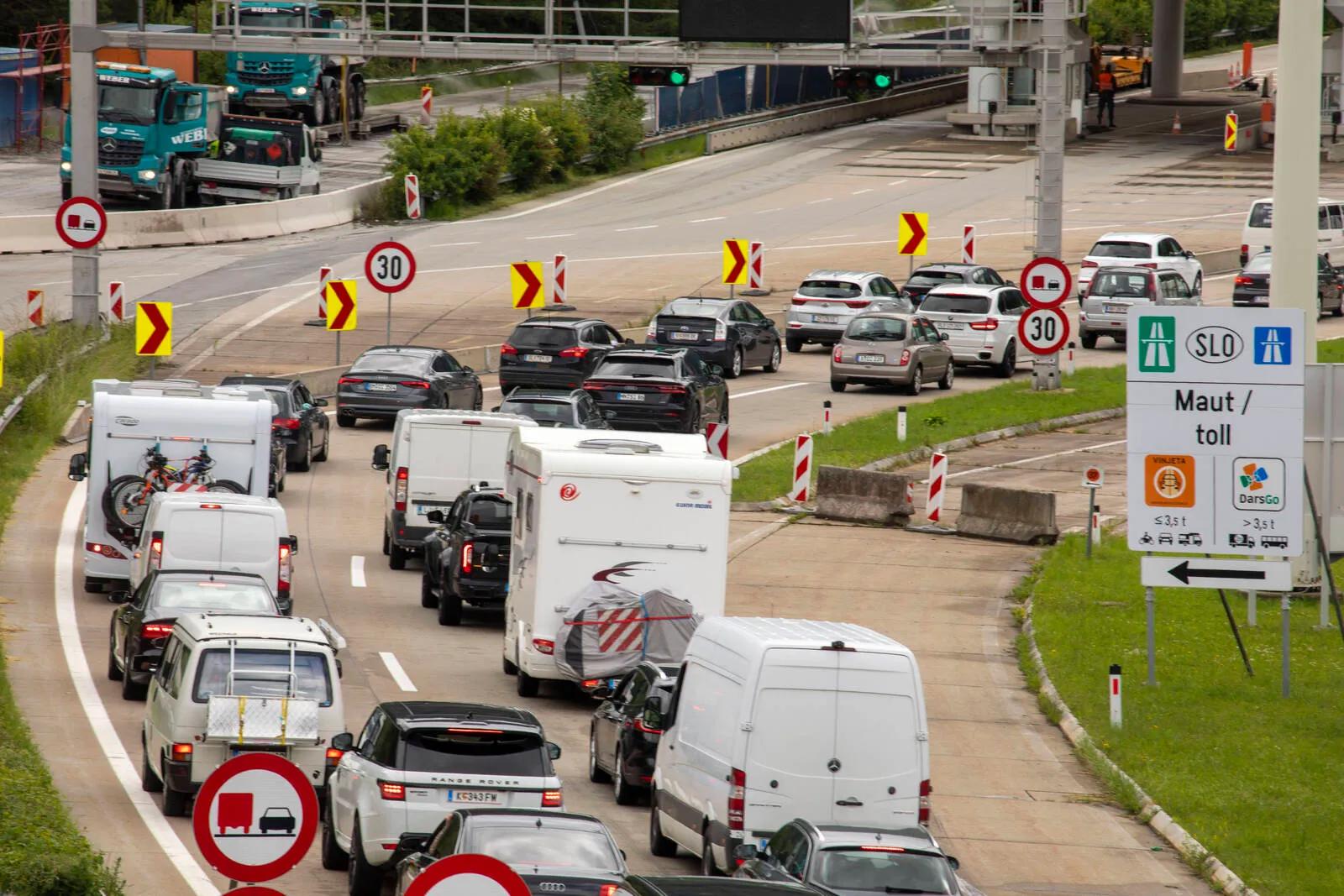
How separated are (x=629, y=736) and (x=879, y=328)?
23.5 m

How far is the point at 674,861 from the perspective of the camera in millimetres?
15828

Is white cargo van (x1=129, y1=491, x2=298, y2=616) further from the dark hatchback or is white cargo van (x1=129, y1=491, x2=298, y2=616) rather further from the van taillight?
the dark hatchback

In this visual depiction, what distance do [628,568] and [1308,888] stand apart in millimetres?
7394

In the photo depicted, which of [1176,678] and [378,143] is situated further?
[378,143]

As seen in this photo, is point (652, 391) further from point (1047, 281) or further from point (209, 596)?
point (209, 596)

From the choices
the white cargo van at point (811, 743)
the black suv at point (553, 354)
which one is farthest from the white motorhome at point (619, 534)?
the black suv at point (553, 354)

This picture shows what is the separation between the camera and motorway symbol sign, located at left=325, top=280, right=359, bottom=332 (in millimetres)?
36438

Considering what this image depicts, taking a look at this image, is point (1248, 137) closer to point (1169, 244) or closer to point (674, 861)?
point (1169, 244)

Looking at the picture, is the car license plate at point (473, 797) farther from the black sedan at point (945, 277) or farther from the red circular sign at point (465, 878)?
the black sedan at point (945, 277)

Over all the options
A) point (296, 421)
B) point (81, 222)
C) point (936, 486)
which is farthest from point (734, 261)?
point (936, 486)

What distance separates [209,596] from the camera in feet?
66.5

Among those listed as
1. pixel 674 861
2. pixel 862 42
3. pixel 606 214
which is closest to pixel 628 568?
pixel 674 861

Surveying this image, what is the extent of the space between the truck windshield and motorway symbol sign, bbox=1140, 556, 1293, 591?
39765 mm

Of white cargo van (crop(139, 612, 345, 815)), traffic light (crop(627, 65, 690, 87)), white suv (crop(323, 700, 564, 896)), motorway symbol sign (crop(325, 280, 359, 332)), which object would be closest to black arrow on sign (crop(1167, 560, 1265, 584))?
white suv (crop(323, 700, 564, 896))
